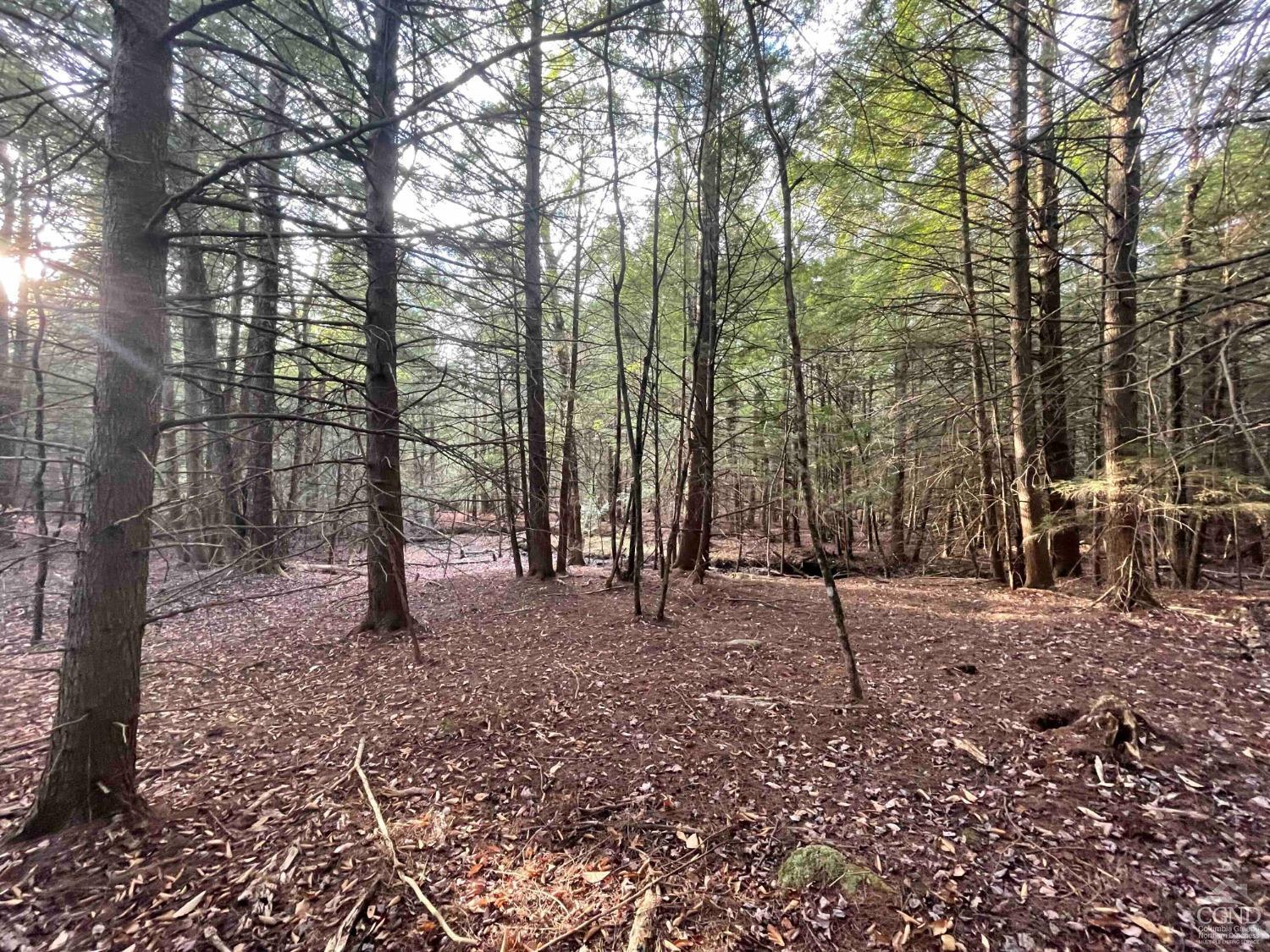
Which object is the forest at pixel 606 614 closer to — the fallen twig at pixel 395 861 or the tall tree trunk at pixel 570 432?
the fallen twig at pixel 395 861

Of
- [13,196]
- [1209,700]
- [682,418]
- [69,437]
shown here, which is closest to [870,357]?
[682,418]

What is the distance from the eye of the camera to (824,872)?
238cm

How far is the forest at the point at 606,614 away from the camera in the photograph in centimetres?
230

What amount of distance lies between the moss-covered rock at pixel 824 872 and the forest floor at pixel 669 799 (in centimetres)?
6

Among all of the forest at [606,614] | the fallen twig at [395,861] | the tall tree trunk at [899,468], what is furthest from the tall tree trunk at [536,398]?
the tall tree trunk at [899,468]

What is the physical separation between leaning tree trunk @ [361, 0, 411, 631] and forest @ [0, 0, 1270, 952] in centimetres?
8

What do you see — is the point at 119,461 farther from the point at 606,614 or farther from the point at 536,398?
the point at 536,398

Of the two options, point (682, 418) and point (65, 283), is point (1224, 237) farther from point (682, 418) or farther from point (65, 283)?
point (65, 283)

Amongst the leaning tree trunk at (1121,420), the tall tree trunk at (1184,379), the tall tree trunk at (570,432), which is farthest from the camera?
the tall tree trunk at (570,432)

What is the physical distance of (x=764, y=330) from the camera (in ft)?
37.3

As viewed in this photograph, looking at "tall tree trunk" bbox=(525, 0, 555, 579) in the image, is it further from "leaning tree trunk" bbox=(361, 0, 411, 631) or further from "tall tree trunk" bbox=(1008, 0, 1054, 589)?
"tall tree trunk" bbox=(1008, 0, 1054, 589)

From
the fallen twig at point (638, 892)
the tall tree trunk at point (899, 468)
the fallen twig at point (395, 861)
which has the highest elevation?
the tall tree trunk at point (899, 468)

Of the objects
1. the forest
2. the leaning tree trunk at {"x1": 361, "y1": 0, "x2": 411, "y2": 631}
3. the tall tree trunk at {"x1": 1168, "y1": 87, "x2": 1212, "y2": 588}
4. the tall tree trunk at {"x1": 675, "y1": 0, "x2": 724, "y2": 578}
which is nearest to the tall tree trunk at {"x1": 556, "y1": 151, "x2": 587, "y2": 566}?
the forest

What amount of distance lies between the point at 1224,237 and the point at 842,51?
4642 millimetres
